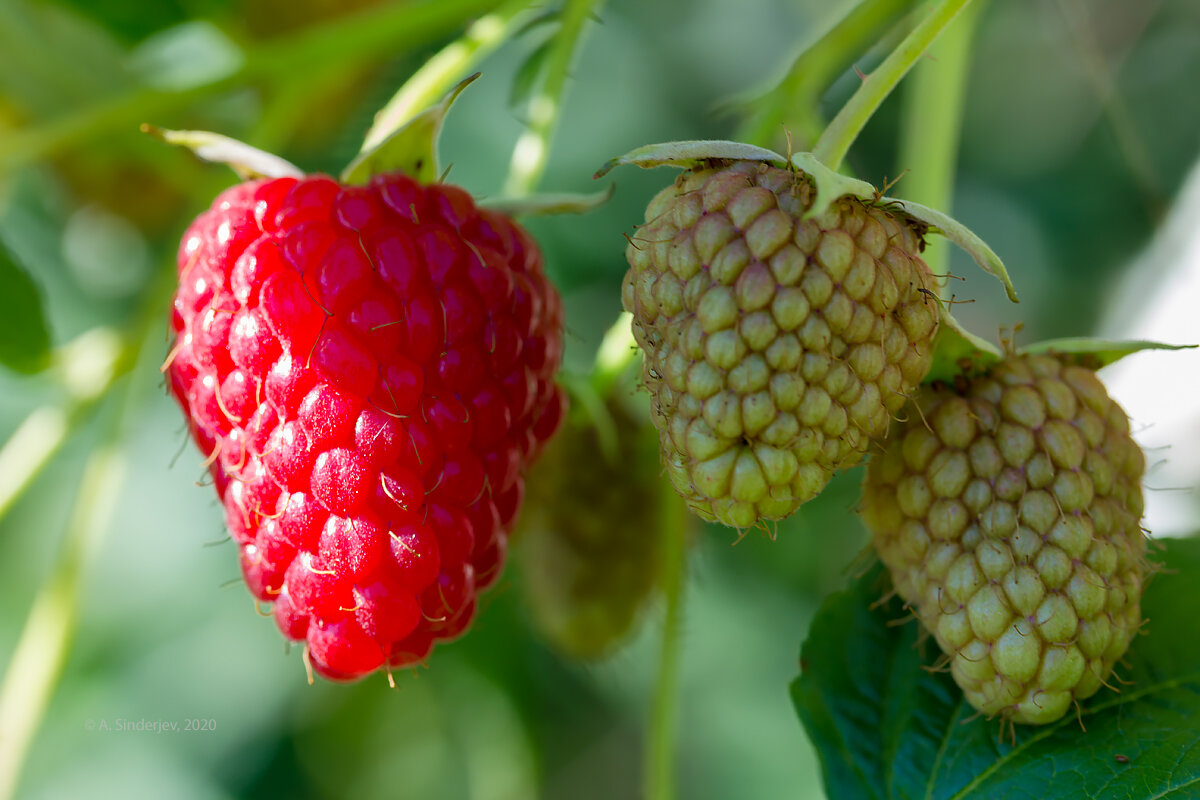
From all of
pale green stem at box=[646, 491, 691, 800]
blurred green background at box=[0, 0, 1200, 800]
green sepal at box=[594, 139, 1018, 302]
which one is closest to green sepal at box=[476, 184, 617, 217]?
green sepal at box=[594, 139, 1018, 302]

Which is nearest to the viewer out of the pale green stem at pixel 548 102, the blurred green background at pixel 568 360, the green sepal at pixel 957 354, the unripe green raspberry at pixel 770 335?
the unripe green raspberry at pixel 770 335

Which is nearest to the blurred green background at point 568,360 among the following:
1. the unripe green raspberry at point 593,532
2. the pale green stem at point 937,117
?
the unripe green raspberry at point 593,532

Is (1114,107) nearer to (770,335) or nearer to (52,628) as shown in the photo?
(770,335)

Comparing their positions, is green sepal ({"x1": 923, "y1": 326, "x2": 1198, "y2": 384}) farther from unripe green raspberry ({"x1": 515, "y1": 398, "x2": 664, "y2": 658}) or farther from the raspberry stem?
the raspberry stem

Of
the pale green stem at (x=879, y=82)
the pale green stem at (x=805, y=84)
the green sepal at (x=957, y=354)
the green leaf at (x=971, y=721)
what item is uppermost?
the pale green stem at (x=879, y=82)

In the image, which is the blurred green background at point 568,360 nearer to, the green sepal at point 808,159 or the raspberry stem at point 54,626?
the raspberry stem at point 54,626

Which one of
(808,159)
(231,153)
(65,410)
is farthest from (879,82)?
(65,410)

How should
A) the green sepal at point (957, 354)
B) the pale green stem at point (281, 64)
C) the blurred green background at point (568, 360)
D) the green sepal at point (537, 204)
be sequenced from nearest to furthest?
the green sepal at point (957, 354)
the green sepal at point (537, 204)
the pale green stem at point (281, 64)
the blurred green background at point (568, 360)
